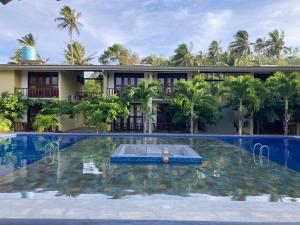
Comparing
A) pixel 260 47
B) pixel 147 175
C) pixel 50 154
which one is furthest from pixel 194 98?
pixel 260 47

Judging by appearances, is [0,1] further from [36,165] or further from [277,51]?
[277,51]

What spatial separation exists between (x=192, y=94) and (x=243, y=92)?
3504 mm

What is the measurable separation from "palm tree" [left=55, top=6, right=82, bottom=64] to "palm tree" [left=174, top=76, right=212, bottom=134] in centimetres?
2387

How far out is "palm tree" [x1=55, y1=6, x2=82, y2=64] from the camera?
138 ft

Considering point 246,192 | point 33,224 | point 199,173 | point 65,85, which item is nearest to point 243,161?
point 199,173

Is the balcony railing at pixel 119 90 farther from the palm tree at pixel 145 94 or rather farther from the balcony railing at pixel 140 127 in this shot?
the palm tree at pixel 145 94

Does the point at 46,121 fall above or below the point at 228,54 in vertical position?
below

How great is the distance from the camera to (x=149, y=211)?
6082 mm

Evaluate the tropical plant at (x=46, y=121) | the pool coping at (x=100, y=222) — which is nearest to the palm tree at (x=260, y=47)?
the tropical plant at (x=46, y=121)

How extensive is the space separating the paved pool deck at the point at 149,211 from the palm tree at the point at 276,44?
51986mm

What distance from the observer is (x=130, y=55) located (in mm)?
55281

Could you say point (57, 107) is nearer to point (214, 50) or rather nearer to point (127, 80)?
point (127, 80)

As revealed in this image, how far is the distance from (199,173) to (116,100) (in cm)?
1454

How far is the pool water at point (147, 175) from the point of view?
27.1ft
